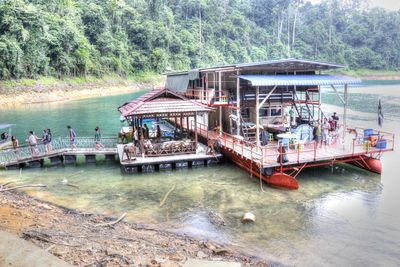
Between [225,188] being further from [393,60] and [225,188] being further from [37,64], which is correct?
[393,60]

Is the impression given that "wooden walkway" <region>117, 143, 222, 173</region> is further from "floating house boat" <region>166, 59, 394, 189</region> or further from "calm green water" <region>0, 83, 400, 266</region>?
"floating house boat" <region>166, 59, 394, 189</region>

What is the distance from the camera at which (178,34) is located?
97500 millimetres

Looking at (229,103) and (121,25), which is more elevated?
(121,25)

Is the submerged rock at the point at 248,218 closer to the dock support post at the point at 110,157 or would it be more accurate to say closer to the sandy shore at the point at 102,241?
the sandy shore at the point at 102,241

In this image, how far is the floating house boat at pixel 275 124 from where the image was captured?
18.3m

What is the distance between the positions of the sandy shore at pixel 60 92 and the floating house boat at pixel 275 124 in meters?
35.9

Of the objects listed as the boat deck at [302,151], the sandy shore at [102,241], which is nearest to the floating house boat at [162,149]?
the boat deck at [302,151]

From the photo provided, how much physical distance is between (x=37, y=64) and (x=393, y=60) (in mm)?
116478

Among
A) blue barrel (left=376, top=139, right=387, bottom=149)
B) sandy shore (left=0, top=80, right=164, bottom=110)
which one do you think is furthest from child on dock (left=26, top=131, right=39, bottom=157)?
sandy shore (left=0, top=80, right=164, bottom=110)

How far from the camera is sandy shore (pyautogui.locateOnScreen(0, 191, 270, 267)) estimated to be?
9.85 m

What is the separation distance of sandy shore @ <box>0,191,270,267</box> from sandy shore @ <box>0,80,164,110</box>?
4404 centimetres

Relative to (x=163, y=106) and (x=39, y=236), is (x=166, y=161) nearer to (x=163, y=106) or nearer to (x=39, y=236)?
(x=163, y=106)

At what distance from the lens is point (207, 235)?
12633mm

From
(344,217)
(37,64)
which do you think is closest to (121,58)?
(37,64)
